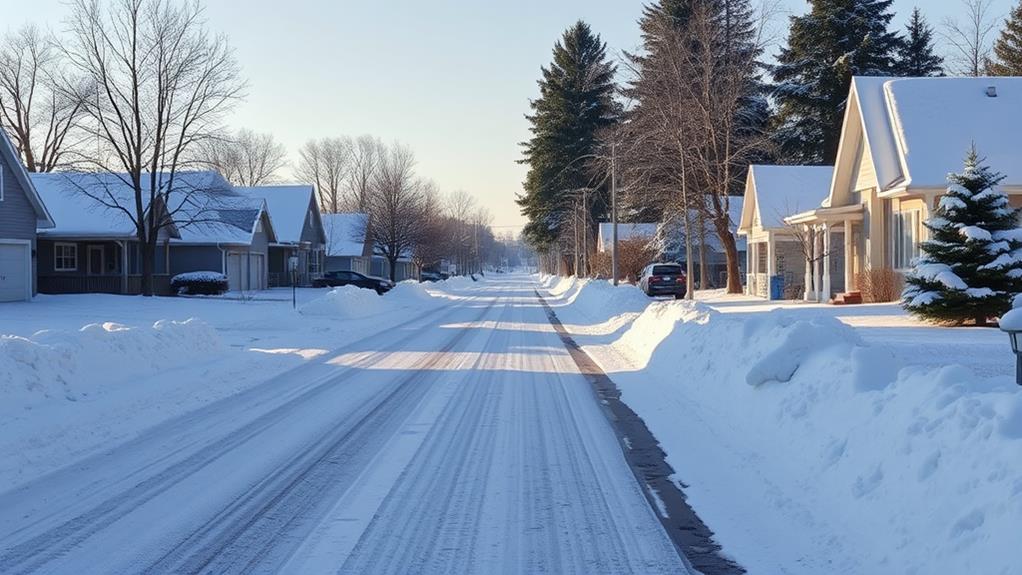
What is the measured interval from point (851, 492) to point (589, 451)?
3112 millimetres

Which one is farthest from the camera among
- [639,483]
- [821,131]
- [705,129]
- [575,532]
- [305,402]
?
[821,131]

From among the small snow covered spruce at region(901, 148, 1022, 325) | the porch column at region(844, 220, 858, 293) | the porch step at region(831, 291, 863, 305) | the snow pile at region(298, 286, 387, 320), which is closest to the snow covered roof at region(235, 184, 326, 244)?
the snow pile at region(298, 286, 387, 320)

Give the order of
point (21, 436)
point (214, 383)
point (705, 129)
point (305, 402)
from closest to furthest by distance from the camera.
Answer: point (21, 436) → point (305, 402) → point (214, 383) → point (705, 129)

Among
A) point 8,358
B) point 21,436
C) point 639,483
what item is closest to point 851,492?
point 639,483

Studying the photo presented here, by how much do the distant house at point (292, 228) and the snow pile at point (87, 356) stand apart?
44.2 metres

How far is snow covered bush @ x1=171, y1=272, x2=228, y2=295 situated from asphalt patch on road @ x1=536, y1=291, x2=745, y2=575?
36006 mm

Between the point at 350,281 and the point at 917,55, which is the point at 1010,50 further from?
the point at 350,281

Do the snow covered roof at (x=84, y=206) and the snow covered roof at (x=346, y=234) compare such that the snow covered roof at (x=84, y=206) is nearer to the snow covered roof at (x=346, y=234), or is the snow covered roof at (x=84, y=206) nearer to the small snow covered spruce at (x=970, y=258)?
the snow covered roof at (x=346, y=234)

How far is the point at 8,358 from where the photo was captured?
1082 cm

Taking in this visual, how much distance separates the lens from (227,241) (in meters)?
48.4

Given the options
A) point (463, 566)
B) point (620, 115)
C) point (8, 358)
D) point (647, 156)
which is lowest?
point (463, 566)

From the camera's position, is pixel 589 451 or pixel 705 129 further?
pixel 705 129

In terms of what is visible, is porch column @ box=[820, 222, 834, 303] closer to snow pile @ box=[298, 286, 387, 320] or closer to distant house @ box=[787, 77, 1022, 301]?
distant house @ box=[787, 77, 1022, 301]

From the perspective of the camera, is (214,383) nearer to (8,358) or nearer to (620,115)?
(8,358)
